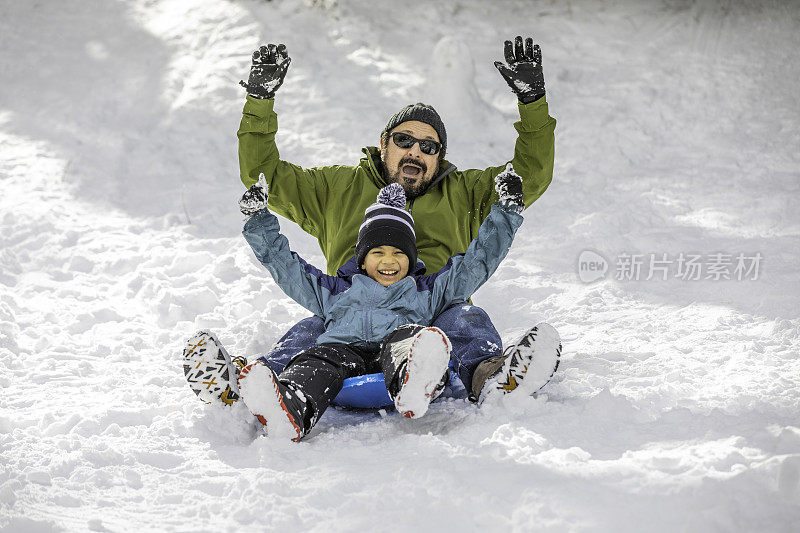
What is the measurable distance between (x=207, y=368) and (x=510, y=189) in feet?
4.25

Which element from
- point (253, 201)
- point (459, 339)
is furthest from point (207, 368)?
point (459, 339)

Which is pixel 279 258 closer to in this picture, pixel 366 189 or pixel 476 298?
pixel 366 189

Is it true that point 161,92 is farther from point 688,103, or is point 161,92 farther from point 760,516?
point 760,516

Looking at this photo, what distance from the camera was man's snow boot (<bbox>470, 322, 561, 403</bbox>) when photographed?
2.45m


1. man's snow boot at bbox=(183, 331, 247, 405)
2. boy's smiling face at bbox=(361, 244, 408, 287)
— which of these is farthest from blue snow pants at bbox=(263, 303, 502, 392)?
man's snow boot at bbox=(183, 331, 247, 405)

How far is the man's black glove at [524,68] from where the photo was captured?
3270 millimetres

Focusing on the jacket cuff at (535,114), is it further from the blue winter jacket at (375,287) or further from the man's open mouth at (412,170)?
the blue winter jacket at (375,287)

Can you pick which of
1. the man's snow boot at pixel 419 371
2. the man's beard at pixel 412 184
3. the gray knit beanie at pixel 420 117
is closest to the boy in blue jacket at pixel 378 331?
the man's snow boot at pixel 419 371

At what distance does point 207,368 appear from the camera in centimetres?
252

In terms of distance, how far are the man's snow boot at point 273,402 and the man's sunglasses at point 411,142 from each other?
4.92ft

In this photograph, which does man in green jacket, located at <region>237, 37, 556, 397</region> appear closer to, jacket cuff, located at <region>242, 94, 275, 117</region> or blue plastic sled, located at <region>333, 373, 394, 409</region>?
jacket cuff, located at <region>242, 94, 275, 117</region>

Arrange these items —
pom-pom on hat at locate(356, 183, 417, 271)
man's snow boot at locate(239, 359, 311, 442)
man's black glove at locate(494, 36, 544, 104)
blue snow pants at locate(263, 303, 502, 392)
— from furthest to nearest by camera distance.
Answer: man's black glove at locate(494, 36, 544, 104), pom-pom on hat at locate(356, 183, 417, 271), blue snow pants at locate(263, 303, 502, 392), man's snow boot at locate(239, 359, 311, 442)

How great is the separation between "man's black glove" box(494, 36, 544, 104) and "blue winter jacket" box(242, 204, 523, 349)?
710 mm

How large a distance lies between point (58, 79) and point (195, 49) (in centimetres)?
125
